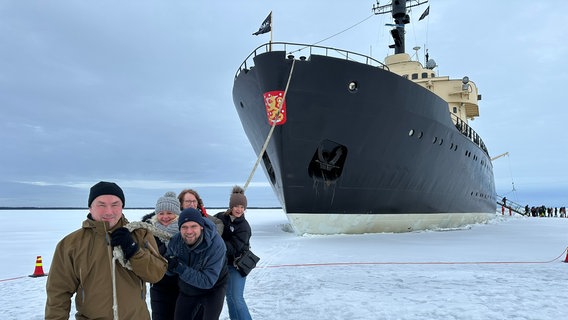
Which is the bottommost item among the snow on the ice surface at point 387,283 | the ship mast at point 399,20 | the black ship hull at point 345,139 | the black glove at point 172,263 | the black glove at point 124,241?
the snow on the ice surface at point 387,283

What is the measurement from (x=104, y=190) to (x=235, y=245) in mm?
1449

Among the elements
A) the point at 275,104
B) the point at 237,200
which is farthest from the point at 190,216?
the point at 275,104

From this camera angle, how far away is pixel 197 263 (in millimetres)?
2506

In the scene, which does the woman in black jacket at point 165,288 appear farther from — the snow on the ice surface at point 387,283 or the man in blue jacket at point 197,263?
the snow on the ice surface at point 387,283

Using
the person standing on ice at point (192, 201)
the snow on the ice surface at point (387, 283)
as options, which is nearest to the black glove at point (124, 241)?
the person standing on ice at point (192, 201)

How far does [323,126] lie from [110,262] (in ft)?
30.7

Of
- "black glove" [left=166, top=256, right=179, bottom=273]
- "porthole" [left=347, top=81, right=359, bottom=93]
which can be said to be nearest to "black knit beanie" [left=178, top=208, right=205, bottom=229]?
"black glove" [left=166, top=256, right=179, bottom=273]

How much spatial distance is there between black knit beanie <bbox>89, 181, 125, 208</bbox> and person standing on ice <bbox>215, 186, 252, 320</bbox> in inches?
51.8

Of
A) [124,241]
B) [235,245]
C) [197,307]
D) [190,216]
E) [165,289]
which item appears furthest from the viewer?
[235,245]

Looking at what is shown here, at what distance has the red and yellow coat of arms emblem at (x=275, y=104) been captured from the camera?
10.7 metres

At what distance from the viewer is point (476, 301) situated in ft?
15.7

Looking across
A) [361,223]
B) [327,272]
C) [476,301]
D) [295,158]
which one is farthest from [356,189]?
[476,301]

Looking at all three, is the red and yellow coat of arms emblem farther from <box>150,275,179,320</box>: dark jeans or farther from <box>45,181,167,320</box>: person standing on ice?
<box>45,181,167,320</box>: person standing on ice

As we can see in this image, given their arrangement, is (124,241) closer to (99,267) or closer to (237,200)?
(99,267)
